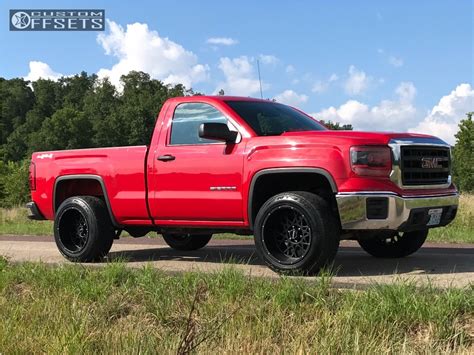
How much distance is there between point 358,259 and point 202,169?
242cm

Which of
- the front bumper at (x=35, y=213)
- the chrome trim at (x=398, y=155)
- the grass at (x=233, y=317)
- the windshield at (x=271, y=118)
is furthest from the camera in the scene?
the front bumper at (x=35, y=213)

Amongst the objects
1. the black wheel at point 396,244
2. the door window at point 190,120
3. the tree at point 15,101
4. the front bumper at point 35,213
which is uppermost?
the tree at point 15,101

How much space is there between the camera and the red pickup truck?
593 cm

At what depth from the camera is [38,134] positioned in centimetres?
9575

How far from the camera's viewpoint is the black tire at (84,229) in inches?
306

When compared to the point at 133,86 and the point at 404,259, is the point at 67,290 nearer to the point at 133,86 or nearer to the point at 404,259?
the point at 404,259

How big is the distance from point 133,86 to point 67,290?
366 feet

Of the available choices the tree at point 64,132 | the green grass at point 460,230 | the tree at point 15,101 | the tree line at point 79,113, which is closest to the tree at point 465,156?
the tree line at point 79,113

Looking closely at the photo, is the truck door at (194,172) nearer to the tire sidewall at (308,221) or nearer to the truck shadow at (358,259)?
the tire sidewall at (308,221)

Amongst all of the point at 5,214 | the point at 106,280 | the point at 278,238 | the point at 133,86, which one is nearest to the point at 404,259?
the point at 278,238

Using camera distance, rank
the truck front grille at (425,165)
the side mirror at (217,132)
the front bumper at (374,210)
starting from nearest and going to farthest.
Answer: the front bumper at (374,210)
the truck front grille at (425,165)
the side mirror at (217,132)

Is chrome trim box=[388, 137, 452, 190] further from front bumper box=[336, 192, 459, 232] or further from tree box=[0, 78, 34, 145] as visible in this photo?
tree box=[0, 78, 34, 145]

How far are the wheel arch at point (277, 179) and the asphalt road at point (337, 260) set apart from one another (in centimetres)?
67

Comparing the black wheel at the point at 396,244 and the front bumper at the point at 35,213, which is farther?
the front bumper at the point at 35,213
